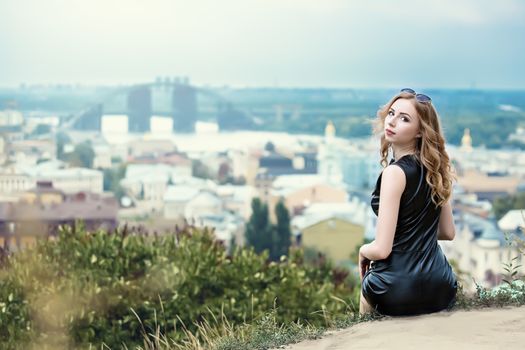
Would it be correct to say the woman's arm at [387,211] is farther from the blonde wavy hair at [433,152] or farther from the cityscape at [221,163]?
the cityscape at [221,163]

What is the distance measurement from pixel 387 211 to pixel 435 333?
1.49 ft

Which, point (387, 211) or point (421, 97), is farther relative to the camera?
point (421, 97)

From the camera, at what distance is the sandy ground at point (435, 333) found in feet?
11.1

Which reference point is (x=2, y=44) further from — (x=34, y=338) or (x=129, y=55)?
(x=34, y=338)

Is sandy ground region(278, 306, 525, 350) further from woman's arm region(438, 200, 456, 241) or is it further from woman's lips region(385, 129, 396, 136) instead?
woman's lips region(385, 129, 396, 136)

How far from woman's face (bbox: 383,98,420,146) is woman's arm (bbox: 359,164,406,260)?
0.17 meters

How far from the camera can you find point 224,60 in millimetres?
78625

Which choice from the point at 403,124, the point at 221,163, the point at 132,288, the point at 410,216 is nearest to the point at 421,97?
the point at 403,124

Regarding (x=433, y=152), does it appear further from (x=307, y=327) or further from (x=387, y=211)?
(x=307, y=327)

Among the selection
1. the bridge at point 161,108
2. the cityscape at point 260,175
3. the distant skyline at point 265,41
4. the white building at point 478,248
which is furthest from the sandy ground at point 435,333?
the distant skyline at point 265,41

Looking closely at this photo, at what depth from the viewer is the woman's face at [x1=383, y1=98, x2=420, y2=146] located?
146 inches

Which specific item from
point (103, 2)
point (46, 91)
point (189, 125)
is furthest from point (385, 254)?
point (103, 2)

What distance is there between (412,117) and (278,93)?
2562 inches

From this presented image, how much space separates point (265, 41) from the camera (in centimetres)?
8144
